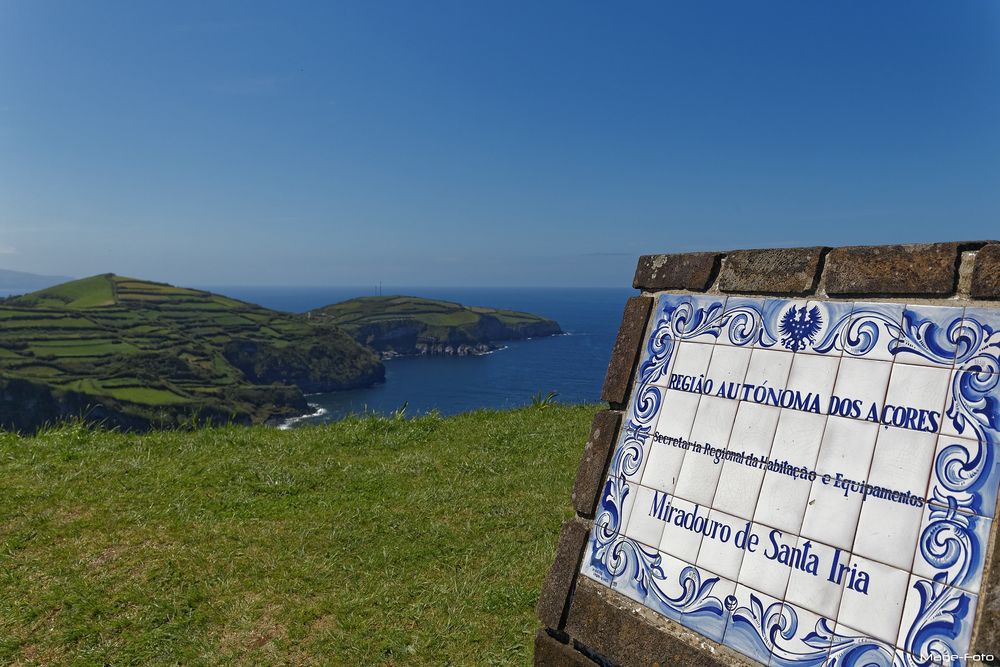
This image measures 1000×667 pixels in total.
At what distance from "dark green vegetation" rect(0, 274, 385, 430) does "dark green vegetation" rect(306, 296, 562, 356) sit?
28.1m

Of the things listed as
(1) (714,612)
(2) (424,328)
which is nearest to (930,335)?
(1) (714,612)

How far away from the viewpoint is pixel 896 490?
2.80 meters

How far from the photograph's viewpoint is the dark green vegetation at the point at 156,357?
280 feet

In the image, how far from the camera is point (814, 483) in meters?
3.03

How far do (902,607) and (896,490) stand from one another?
1.59 feet

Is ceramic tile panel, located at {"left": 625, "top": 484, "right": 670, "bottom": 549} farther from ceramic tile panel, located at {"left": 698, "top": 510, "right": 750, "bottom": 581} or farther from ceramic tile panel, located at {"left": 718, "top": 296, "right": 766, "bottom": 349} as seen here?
ceramic tile panel, located at {"left": 718, "top": 296, "right": 766, "bottom": 349}

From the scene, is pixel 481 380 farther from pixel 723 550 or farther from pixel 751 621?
pixel 751 621

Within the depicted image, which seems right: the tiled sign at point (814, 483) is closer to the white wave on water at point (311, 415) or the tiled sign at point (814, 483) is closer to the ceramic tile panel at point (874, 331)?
the ceramic tile panel at point (874, 331)

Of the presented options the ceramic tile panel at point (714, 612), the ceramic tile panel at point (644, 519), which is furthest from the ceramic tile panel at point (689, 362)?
the ceramic tile panel at point (714, 612)

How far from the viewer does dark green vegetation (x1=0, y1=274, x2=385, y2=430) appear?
85250 mm

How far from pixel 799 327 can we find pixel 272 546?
18.3 ft

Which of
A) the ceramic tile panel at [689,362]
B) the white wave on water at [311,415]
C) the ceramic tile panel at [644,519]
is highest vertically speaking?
the ceramic tile panel at [689,362]

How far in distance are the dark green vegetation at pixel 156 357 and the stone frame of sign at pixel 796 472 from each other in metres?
79.5

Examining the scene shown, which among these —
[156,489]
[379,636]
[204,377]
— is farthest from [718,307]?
[204,377]
